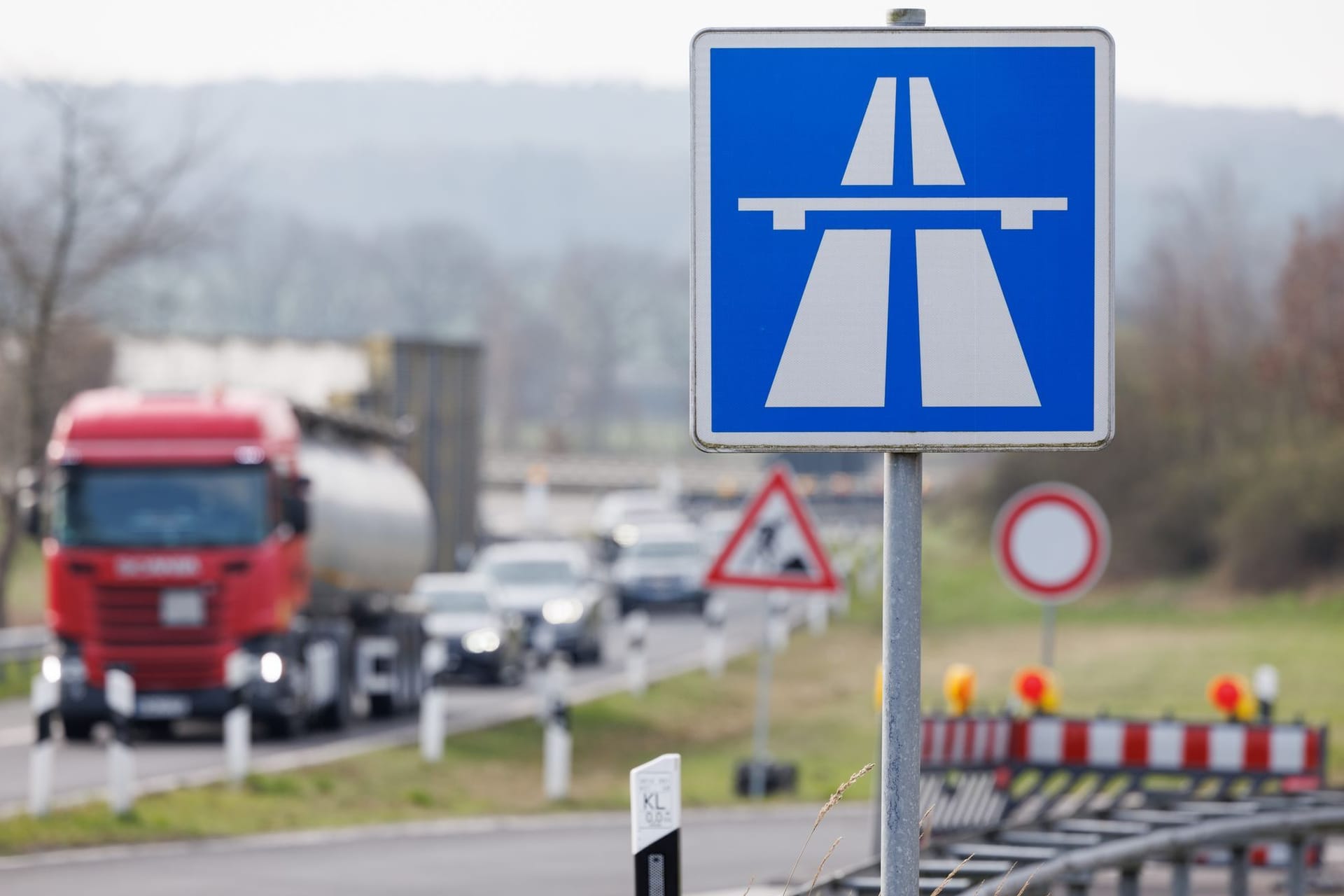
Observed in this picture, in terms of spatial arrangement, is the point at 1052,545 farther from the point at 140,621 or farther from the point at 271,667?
the point at 140,621

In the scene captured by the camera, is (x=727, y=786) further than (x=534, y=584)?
No

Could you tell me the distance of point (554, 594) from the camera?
117 ft

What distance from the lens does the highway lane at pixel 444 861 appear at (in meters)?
12.3

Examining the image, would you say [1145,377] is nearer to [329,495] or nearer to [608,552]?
[608,552]

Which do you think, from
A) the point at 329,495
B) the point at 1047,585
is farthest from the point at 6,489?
the point at 1047,585

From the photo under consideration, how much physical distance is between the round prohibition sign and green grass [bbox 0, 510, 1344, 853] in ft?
→ 16.0

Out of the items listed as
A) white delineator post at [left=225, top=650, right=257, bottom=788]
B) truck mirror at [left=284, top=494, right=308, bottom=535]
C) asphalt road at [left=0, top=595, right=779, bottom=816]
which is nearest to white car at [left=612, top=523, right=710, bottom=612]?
asphalt road at [left=0, top=595, right=779, bottom=816]

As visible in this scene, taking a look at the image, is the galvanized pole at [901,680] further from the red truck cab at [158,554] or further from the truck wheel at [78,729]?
the truck wheel at [78,729]

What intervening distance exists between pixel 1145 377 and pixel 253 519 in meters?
32.3

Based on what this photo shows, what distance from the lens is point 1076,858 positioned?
21.7 feet

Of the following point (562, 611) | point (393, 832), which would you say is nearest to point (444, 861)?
point (393, 832)

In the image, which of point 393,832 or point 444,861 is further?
point 393,832

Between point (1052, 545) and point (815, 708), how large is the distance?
14.8 meters

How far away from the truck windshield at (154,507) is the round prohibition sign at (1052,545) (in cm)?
981
